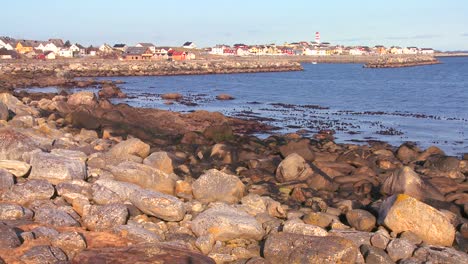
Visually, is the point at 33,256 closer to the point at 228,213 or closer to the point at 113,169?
the point at 228,213

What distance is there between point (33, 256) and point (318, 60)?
471 feet

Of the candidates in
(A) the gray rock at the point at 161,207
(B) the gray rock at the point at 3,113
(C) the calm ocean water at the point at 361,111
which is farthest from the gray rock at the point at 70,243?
(C) the calm ocean water at the point at 361,111

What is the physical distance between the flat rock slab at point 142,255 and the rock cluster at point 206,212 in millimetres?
16

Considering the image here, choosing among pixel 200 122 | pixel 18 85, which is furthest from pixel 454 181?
pixel 18 85

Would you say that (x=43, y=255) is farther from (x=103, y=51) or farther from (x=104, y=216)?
(x=103, y=51)

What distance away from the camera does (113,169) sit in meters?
10.6

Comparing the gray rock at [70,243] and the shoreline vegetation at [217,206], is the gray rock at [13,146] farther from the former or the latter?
the gray rock at [70,243]

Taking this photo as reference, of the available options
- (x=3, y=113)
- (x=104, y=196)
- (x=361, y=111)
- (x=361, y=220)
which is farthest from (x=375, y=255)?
(x=361, y=111)

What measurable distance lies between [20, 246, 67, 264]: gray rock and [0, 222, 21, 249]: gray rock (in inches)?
10.9

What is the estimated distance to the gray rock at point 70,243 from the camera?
23.6ft

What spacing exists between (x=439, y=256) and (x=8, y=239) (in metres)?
5.91

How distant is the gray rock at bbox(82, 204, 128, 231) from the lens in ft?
26.7

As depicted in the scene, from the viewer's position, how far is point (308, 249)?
7484 mm

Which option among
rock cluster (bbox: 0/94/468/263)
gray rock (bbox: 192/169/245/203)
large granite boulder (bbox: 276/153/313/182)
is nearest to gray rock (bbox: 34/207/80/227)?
rock cluster (bbox: 0/94/468/263)
